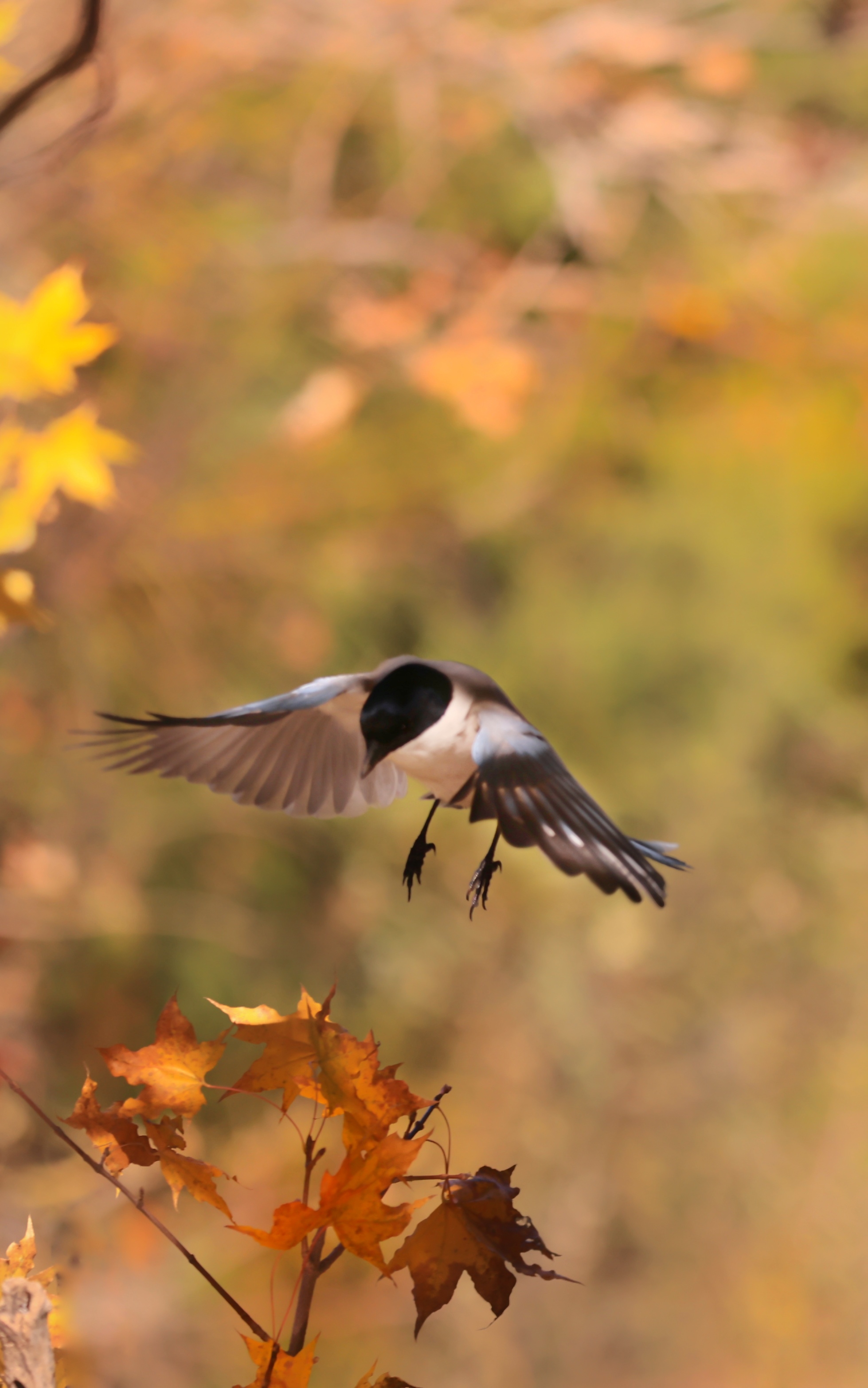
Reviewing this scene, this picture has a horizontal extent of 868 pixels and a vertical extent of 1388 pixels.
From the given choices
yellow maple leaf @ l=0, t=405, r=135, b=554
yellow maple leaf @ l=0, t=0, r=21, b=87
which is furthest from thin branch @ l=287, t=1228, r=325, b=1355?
yellow maple leaf @ l=0, t=0, r=21, b=87

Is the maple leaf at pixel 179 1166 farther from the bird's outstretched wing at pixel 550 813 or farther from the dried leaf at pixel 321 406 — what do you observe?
the dried leaf at pixel 321 406

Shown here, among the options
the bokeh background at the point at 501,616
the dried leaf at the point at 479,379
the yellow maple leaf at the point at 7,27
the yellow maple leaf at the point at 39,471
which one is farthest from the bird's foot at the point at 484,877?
the dried leaf at the point at 479,379

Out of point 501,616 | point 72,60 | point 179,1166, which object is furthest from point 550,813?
point 501,616

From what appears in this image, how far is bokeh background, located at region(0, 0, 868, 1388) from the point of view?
1.50m

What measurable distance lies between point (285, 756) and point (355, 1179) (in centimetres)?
18

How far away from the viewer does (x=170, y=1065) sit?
0.38 m

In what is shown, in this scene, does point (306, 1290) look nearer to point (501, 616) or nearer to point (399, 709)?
point (399, 709)

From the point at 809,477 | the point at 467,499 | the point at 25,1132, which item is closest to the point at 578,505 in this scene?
the point at 467,499

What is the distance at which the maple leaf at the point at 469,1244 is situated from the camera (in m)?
0.34

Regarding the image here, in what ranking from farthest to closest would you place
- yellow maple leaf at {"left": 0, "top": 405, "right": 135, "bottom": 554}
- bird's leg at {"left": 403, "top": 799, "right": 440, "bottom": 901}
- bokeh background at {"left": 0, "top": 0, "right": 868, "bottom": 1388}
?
bokeh background at {"left": 0, "top": 0, "right": 868, "bottom": 1388}
yellow maple leaf at {"left": 0, "top": 405, "right": 135, "bottom": 554}
bird's leg at {"left": 403, "top": 799, "right": 440, "bottom": 901}

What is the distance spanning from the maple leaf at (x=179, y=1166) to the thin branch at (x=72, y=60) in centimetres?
49

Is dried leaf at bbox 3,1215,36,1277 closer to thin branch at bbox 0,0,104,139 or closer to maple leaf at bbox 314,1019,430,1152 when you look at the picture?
maple leaf at bbox 314,1019,430,1152

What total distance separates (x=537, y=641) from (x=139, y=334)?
733 millimetres

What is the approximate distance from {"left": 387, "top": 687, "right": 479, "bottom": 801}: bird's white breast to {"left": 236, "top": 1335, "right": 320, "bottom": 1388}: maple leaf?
19 centimetres
